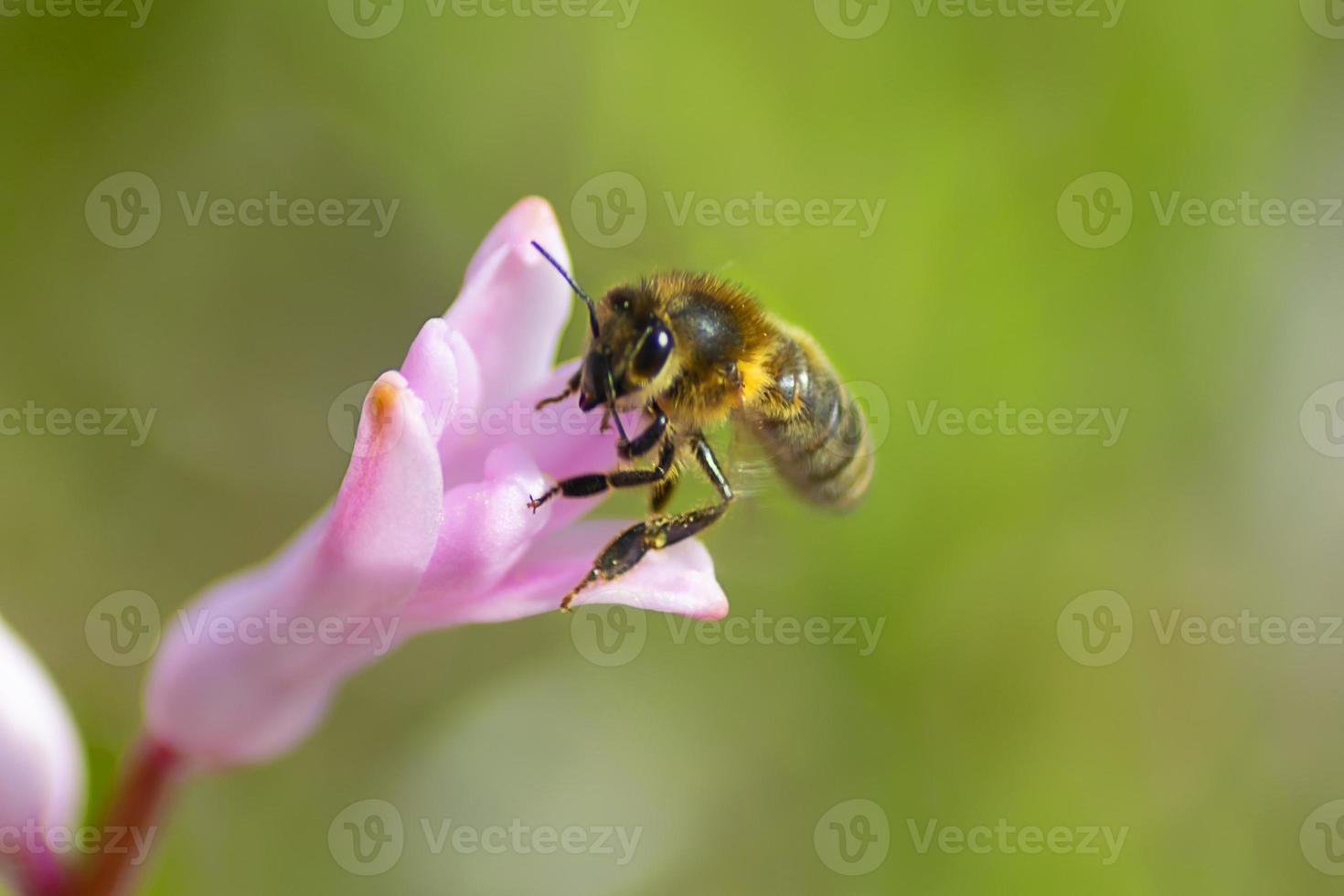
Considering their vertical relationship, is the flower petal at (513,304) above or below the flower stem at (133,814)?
above

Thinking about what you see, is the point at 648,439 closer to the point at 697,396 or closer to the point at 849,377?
the point at 697,396

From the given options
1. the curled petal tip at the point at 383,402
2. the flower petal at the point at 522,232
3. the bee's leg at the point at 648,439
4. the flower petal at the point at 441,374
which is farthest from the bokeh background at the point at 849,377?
the curled petal tip at the point at 383,402

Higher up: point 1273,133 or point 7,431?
point 1273,133

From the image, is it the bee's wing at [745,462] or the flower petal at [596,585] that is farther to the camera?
the bee's wing at [745,462]

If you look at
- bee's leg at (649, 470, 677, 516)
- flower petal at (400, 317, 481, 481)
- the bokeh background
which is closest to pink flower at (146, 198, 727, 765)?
flower petal at (400, 317, 481, 481)

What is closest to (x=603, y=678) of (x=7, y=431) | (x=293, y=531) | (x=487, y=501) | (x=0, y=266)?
(x=293, y=531)

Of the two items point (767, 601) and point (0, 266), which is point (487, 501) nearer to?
point (767, 601)

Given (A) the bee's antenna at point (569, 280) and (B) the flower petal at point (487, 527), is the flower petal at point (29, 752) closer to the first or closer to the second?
(B) the flower petal at point (487, 527)
